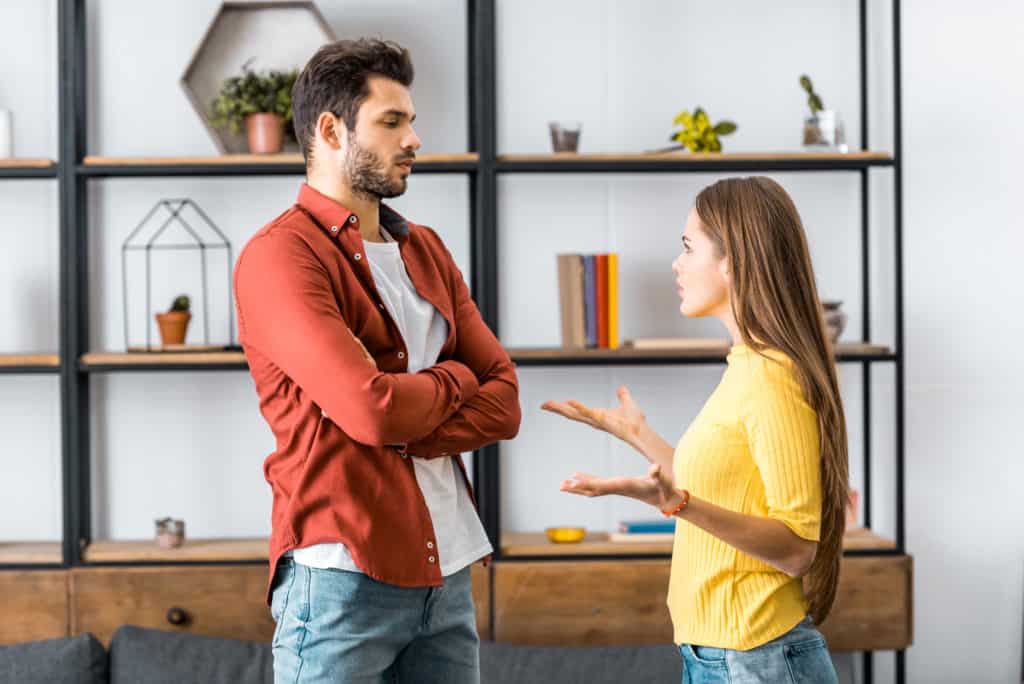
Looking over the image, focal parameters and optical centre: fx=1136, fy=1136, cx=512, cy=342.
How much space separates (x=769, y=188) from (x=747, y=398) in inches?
12.9

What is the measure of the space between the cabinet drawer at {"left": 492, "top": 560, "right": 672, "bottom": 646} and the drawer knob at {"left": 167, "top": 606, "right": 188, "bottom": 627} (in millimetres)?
764

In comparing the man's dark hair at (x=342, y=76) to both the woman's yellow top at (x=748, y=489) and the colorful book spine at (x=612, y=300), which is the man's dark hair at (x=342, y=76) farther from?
the colorful book spine at (x=612, y=300)

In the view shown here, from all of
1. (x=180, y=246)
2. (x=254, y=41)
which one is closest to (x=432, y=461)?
(x=180, y=246)

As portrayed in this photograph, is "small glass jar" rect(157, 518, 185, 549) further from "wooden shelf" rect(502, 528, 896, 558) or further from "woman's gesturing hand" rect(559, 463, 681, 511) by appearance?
"woman's gesturing hand" rect(559, 463, 681, 511)

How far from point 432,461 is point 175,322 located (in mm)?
1355

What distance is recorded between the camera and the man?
1644mm

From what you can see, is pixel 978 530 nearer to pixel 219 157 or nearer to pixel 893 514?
pixel 893 514

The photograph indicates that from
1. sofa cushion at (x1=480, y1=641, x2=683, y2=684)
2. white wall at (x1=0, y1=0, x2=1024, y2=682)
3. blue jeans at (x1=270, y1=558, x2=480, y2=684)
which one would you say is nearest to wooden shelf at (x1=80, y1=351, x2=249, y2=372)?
white wall at (x1=0, y1=0, x2=1024, y2=682)

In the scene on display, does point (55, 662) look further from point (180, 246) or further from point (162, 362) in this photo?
point (180, 246)

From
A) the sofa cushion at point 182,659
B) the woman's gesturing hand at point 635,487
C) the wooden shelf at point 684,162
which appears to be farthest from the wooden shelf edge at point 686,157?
the woman's gesturing hand at point 635,487

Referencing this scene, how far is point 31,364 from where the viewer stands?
2.82 metres

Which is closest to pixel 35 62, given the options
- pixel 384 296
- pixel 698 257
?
pixel 384 296

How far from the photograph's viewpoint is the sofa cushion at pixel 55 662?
2.56 metres

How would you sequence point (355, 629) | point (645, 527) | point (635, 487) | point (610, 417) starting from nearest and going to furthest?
point (635, 487), point (355, 629), point (610, 417), point (645, 527)
